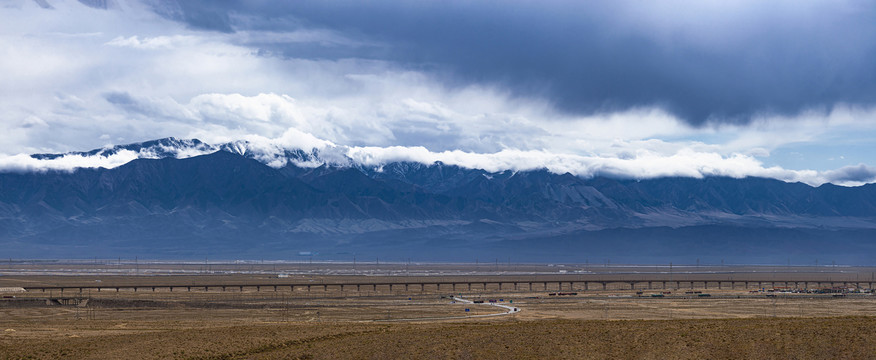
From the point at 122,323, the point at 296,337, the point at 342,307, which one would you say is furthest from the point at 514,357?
the point at 342,307

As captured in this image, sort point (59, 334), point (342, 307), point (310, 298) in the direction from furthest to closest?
point (310, 298)
point (342, 307)
point (59, 334)

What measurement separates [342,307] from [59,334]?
55181mm

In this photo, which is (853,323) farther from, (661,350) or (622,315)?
(622,315)

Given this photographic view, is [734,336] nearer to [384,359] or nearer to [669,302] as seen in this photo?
[384,359]

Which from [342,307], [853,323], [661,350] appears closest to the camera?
[661,350]

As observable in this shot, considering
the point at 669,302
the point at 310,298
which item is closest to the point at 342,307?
the point at 310,298

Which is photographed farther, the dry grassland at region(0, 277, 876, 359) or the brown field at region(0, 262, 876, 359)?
the brown field at region(0, 262, 876, 359)

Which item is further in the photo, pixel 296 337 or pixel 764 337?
pixel 296 337

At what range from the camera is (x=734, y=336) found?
55.5 metres

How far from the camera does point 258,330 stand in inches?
2781

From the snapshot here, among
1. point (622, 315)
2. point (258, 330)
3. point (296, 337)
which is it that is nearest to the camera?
point (296, 337)

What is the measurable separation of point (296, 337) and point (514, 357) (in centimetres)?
1844

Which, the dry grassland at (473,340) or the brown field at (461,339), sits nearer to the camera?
the dry grassland at (473,340)

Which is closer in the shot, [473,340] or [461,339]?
[473,340]
